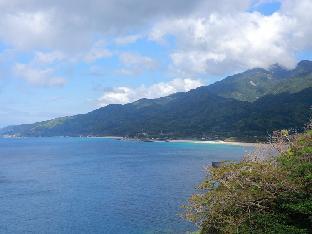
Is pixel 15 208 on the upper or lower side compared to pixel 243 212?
lower

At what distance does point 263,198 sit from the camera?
33.7 meters

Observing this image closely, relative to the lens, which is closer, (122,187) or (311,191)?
(311,191)

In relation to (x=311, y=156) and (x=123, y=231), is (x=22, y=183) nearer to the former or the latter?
(x=123, y=231)

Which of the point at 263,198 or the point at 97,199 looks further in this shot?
the point at 97,199

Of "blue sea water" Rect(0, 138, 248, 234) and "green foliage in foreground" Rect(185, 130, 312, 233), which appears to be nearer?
"green foliage in foreground" Rect(185, 130, 312, 233)

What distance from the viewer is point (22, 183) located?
341 ft

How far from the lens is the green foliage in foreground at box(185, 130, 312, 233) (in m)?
32.0

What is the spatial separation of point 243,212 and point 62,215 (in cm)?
4006

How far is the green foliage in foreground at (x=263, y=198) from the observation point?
1261 inches

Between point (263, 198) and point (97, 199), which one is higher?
point (263, 198)

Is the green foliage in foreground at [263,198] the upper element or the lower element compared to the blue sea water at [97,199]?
upper

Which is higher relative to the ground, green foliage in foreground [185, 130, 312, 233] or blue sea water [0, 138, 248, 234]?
green foliage in foreground [185, 130, 312, 233]

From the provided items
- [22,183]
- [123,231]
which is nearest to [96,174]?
[22,183]

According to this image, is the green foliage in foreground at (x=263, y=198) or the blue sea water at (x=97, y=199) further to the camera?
the blue sea water at (x=97, y=199)
